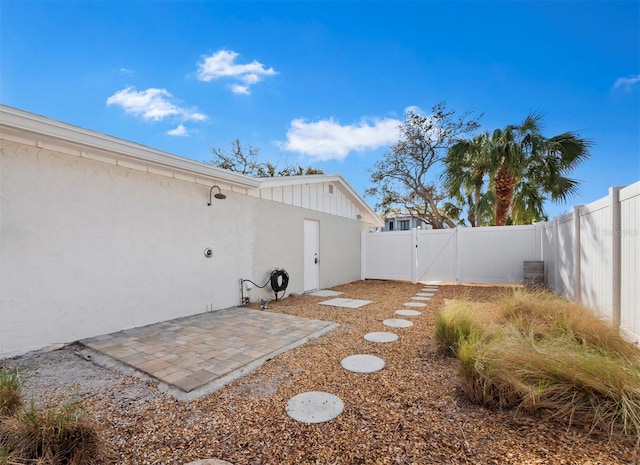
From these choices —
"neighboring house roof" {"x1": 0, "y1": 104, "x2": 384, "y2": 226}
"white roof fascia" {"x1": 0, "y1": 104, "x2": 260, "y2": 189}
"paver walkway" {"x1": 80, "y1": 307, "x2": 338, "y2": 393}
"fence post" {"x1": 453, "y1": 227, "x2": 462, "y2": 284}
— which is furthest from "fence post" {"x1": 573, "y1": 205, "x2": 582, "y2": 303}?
"white roof fascia" {"x1": 0, "y1": 104, "x2": 260, "y2": 189}

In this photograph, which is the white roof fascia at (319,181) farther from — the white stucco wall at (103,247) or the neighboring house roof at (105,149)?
the white stucco wall at (103,247)

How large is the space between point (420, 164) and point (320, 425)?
52.0 ft

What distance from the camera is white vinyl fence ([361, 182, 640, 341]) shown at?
3213 mm

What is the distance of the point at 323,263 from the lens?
8.87 metres

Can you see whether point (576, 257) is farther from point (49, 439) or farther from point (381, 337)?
point (49, 439)

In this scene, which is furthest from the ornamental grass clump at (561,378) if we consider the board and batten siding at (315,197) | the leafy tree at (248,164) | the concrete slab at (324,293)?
the leafy tree at (248,164)

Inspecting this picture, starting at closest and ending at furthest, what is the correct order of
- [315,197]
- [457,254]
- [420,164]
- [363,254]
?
[315,197]
[457,254]
[363,254]
[420,164]

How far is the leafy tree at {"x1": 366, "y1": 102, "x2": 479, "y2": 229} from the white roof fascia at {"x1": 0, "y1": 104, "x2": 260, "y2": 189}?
1298cm

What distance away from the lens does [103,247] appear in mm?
4133

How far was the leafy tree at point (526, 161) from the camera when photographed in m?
7.65

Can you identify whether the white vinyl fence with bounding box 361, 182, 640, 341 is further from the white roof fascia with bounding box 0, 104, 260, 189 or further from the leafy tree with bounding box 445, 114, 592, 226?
the white roof fascia with bounding box 0, 104, 260, 189

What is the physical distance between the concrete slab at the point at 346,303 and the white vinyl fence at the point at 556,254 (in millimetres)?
3821

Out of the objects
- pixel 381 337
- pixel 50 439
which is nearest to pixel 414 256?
pixel 381 337

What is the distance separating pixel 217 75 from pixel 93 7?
15.4 ft
